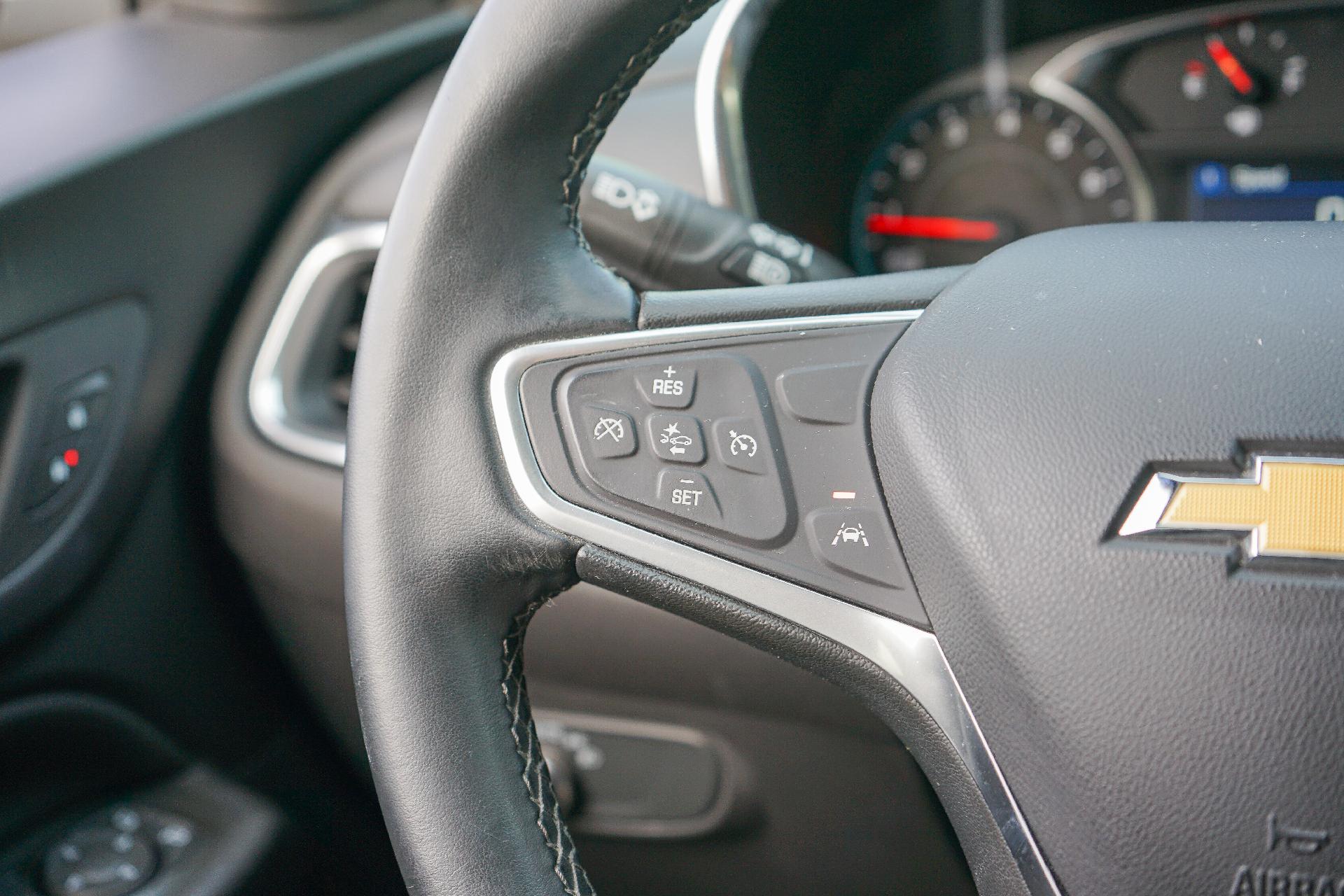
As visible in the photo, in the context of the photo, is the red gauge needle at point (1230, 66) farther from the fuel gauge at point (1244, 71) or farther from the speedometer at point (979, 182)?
the speedometer at point (979, 182)

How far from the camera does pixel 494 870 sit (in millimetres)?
622

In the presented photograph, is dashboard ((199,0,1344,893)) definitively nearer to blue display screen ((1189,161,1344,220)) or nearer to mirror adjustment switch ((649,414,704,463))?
blue display screen ((1189,161,1344,220))

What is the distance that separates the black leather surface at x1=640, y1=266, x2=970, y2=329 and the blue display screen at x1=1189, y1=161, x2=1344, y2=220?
92 cm

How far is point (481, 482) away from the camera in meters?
0.67

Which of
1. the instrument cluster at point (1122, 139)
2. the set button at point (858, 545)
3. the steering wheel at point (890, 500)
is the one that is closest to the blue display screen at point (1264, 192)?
the instrument cluster at point (1122, 139)

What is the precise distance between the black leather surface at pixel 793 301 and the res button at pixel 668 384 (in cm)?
2

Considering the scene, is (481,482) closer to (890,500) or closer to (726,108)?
(890,500)

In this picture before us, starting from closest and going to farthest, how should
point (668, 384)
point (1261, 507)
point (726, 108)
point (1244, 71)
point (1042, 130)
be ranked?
point (1261, 507)
point (668, 384)
point (726, 108)
point (1244, 71)
point (1042, 130)

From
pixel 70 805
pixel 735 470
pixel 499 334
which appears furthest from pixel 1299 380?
pixel 70 805

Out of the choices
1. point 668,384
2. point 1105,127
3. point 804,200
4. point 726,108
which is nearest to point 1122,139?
point 1105,127

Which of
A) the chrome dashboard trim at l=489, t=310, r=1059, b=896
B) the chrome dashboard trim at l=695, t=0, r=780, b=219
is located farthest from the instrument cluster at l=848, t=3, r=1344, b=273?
the chrome dashboard trim at l=489, t=310, r=1059, b=896

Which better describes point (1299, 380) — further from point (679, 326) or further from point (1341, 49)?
point (1341, 49)

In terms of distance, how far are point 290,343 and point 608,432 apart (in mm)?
659

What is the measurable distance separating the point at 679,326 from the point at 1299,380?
0.29 metres
